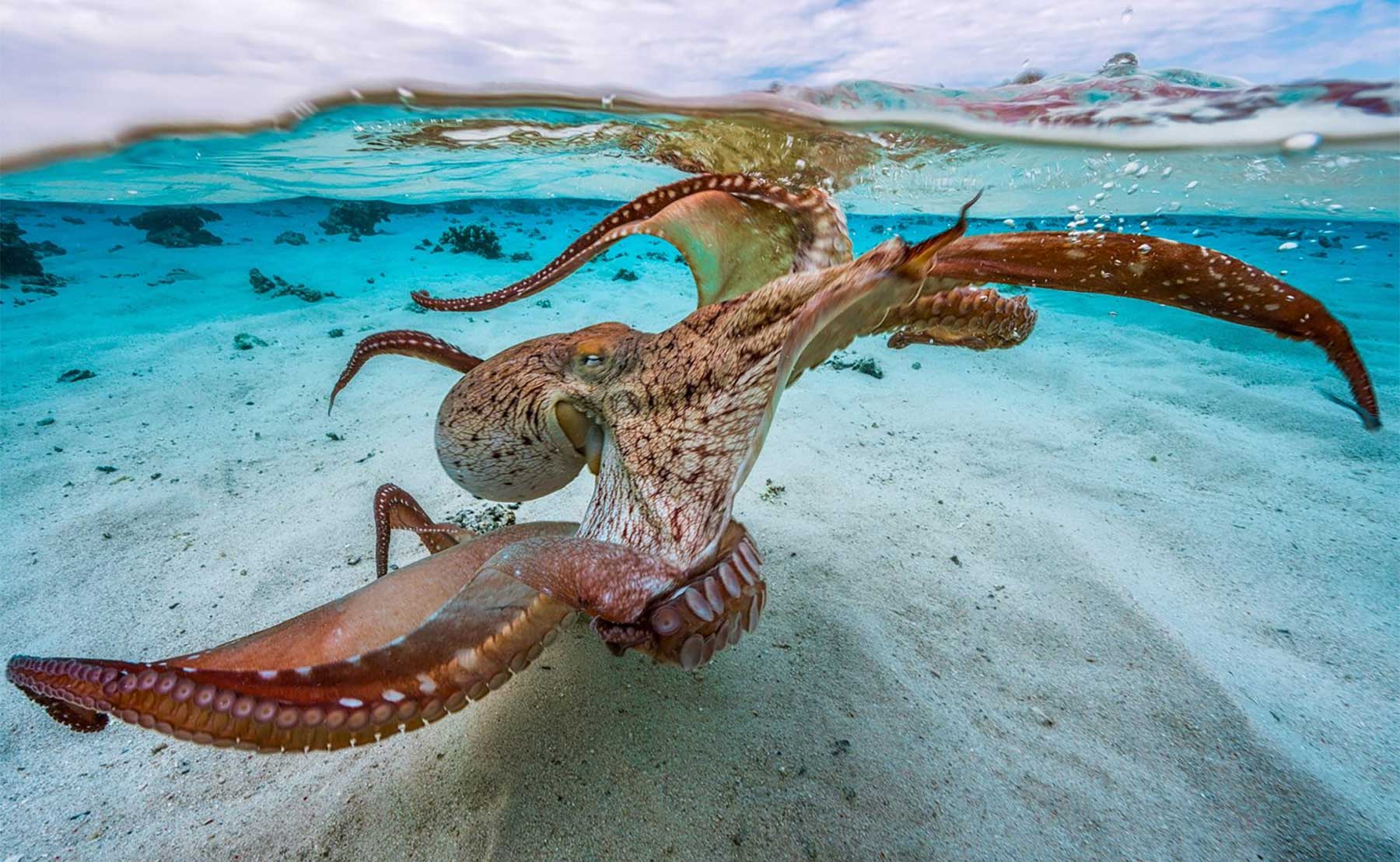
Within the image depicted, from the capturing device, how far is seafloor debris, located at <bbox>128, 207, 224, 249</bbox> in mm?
20156

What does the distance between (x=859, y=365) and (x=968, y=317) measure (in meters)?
6.84

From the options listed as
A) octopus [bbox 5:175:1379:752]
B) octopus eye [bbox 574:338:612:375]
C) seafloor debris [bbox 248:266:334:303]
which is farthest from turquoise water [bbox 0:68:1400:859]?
seafloor debris [bbox 248:266:334:303]

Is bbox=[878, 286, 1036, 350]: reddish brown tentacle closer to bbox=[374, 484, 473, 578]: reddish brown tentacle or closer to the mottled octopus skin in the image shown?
the mottled octopus skin

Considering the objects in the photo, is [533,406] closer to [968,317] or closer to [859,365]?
[968,317]

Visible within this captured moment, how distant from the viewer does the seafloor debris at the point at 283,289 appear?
1426 centimetres

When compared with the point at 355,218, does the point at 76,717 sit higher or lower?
higher

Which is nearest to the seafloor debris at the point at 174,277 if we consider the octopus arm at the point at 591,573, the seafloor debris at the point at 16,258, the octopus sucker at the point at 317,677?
the seafloor debris at the point at 16,258

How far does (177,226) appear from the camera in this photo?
68.4 ft

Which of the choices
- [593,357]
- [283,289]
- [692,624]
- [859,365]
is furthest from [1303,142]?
[283,289]

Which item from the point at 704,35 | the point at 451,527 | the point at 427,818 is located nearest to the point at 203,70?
the point at 704,35

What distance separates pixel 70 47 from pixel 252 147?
4.44 m

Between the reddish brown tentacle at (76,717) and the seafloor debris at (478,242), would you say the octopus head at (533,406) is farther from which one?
the seafloor debris at (478,242)

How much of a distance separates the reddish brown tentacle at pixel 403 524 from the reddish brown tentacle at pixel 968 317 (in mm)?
2158

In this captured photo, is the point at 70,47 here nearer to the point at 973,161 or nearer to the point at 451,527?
the point at 451,527
